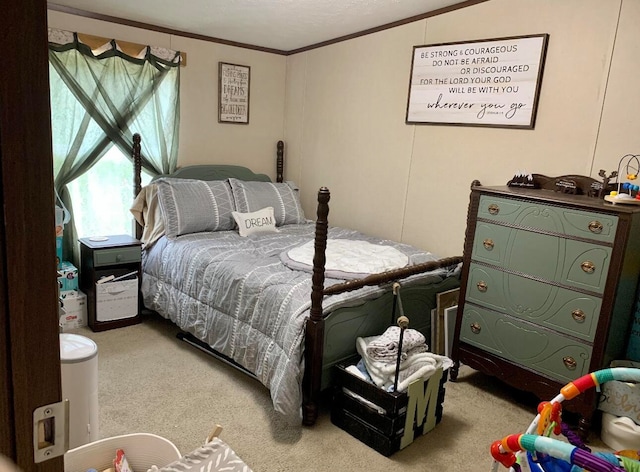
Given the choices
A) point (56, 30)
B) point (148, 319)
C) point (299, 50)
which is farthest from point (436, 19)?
point (148, 319)

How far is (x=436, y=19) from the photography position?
3.27 meters

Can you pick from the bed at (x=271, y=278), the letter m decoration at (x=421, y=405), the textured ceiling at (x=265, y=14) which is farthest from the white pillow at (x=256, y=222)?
the letter m decoration at (x=421, y=405)

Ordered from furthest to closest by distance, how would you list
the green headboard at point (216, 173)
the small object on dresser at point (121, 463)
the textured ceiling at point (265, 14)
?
the green headboard at point (216, 173), the textured ceiling at point (265, 14), the small object on dresser at point (121, 463)

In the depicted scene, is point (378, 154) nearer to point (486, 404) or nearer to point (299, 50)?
point (299, 50)

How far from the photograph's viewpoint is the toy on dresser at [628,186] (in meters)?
2.28

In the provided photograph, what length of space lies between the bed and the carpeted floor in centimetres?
14

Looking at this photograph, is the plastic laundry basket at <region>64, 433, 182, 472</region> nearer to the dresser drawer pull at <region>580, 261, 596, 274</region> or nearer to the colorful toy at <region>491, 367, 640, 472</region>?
the colorful toy at <region>491, 367, 640, 472</region>

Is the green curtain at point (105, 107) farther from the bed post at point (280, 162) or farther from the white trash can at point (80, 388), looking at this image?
the white trash can at point (80, 388)

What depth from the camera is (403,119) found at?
140 inches

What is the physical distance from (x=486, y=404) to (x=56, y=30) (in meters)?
3.62

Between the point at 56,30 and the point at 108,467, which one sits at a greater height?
the point at 56,30

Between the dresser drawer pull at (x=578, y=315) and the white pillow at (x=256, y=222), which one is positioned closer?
the dresser drawer pull at (x=578, y=315)

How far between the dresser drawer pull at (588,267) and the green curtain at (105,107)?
10.1ft

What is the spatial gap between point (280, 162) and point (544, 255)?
9.09ft
